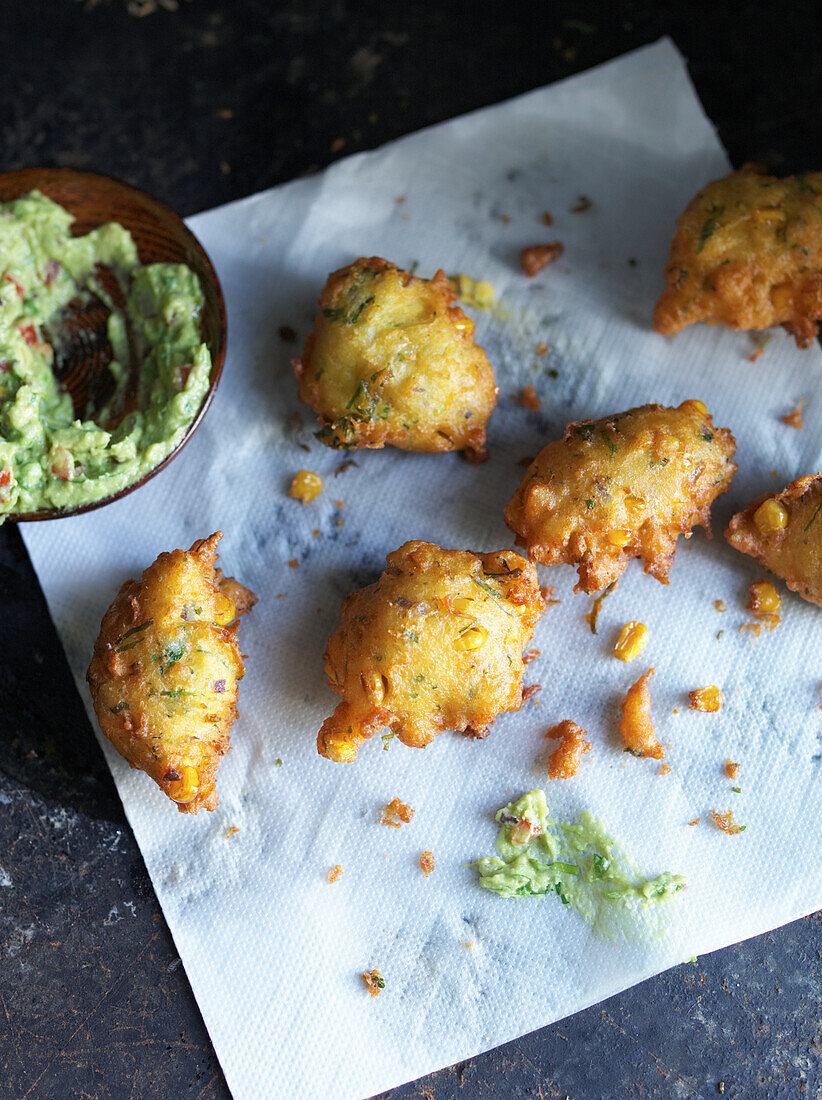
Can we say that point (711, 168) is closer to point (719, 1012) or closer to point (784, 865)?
point (784, 865)

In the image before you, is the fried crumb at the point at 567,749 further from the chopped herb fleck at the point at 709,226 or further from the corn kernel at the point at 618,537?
the chopped herb fleck at the point at 709,226

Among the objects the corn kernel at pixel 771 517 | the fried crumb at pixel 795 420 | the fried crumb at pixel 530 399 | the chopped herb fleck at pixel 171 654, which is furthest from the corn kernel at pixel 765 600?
the chopped herb fleck at pixel 171 654

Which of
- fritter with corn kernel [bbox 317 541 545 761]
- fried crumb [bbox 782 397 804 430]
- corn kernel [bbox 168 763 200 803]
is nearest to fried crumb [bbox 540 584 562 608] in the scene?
fritter with corn kernel [bbox 317 541 545 761]

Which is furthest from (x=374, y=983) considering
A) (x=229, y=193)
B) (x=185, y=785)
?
(x=229, y=193)

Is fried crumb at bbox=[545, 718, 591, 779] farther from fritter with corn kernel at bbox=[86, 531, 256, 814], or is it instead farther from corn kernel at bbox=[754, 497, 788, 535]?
fritter with corn kernel at bbox=[86, 531, 256, 814]

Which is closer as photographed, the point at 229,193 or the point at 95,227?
the point at 95,227

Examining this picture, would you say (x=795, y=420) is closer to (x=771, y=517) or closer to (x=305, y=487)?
(x=771, y=517)
